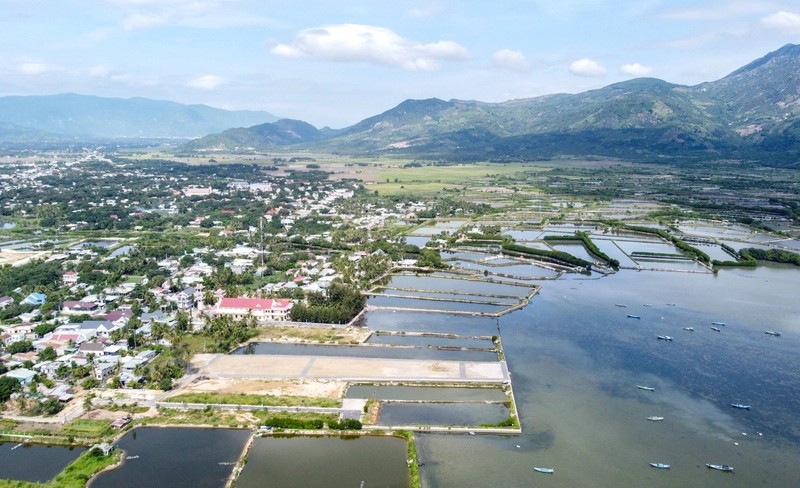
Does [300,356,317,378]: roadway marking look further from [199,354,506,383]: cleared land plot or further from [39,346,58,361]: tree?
[39,346,58,361]: tree

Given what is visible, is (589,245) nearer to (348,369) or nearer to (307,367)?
(348,369)

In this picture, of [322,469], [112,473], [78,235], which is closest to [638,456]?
[322,469]

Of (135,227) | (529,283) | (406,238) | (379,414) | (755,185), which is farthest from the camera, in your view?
(755,185)

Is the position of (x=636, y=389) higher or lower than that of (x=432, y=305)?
lower

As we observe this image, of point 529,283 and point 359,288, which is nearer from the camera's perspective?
point 359,288

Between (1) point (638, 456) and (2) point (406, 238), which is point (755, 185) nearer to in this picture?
(2) point (406, 238)

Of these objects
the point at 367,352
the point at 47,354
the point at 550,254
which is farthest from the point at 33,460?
the point at 550,254

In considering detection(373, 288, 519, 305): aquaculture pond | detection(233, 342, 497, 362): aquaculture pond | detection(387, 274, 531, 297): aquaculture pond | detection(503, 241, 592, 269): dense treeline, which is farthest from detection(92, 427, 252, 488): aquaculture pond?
detection(503, 241, 592, 269): dense treeline
